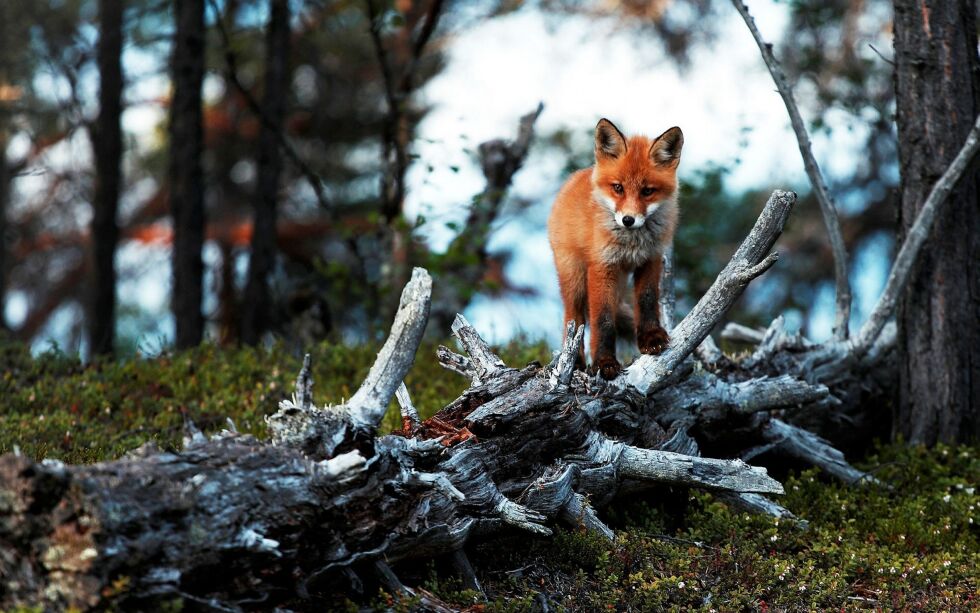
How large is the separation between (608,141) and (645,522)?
8.04 feet

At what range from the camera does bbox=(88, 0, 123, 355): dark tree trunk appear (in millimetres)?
12062

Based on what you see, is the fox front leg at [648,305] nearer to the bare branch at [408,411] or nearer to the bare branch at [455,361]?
the bare branch at [455,361]

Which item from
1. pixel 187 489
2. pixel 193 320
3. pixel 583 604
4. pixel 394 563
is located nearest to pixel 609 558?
pixel 583 604

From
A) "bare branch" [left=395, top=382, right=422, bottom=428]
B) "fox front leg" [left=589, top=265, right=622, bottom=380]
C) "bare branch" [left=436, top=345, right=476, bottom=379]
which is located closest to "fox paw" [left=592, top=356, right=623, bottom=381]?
"fox front leg" [left=589, top=265, right=622, bottom=380]

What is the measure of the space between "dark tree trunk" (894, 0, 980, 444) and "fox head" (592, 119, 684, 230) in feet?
7.84

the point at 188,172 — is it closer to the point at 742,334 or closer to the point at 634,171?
the point at 742,334

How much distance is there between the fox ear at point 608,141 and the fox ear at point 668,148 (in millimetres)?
207

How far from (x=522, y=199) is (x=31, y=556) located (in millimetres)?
14161

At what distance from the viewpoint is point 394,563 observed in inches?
164

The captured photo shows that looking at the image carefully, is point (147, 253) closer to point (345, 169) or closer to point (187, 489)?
point (345, 169)

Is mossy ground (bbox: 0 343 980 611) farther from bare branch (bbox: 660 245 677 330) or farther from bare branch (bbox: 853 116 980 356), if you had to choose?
bare branch (bbox: 660 245 677 330)

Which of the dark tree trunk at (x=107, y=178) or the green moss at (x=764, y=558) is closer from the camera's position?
the green moss at (x=764, y=558)

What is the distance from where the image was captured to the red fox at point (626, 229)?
579 centimetres

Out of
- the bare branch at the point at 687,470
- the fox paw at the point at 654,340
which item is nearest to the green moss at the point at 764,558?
the bare branch at the point at 687,470
